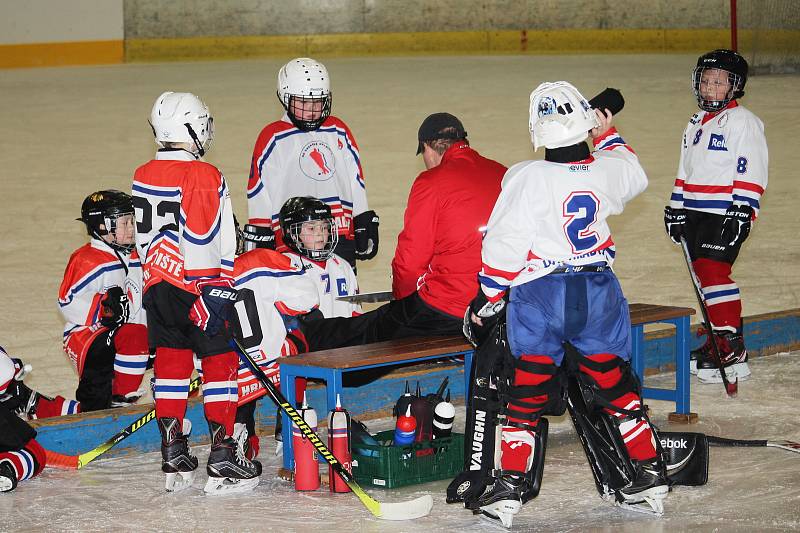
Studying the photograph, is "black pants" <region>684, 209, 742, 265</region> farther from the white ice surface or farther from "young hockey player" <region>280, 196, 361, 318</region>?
"young hockey player" <region>280, 196, 361, 318</region>

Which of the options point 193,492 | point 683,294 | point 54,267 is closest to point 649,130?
point 683,294

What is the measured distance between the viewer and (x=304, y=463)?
4301mm

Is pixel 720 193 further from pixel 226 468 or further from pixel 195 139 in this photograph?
pixel 226 468

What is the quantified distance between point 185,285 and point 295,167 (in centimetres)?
169

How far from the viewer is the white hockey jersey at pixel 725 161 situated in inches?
219

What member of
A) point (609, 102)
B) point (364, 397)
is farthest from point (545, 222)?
point (364, 397)

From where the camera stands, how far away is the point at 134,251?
5.32 metres

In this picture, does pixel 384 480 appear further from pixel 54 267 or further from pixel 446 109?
pixel 446 109

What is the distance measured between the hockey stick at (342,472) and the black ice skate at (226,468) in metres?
0.21

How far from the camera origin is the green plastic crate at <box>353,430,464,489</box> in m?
4.31

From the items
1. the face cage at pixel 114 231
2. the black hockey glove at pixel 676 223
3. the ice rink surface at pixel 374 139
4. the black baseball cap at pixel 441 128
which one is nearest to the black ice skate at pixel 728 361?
the black hockey glove at pixel 676 223

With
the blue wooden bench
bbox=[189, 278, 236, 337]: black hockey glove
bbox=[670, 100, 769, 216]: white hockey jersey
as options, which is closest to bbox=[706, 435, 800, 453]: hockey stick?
the blue wooden bench

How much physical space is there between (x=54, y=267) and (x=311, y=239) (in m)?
3.77

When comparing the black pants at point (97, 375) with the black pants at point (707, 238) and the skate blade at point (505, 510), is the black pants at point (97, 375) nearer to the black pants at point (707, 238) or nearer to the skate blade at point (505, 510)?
the skate blade at point (505, 510)
